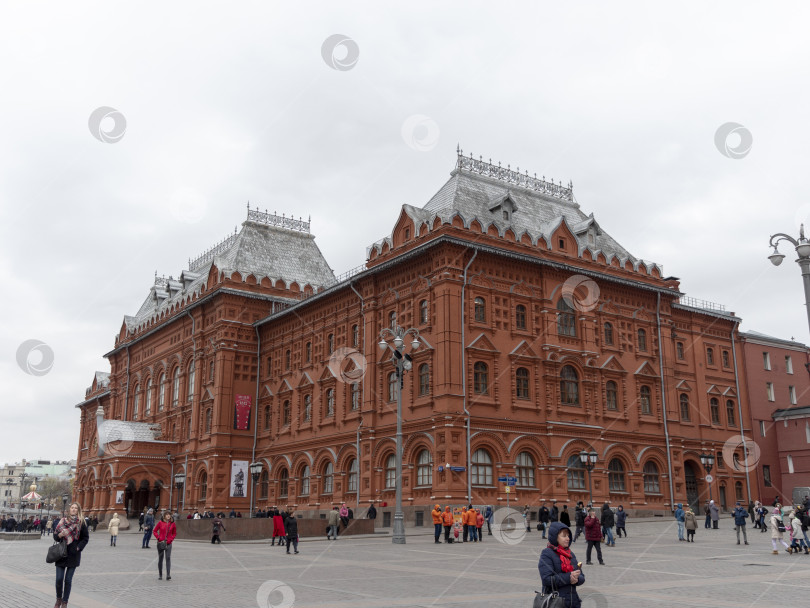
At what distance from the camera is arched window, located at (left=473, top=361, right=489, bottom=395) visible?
40625mm

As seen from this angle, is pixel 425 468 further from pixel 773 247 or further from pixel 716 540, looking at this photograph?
pixel 773 247

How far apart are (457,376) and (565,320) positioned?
8.88 metres

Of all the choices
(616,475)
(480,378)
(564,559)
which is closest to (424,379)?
(480,378)

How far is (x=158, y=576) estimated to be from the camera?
19.1 meters

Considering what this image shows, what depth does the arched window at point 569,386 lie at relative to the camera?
43.9 meters

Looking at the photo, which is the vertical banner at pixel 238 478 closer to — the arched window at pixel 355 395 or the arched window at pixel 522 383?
the arched window at pixel 355 395

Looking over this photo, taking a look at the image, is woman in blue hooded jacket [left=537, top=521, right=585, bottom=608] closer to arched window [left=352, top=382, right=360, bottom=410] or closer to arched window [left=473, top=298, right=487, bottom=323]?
arched window [left=473, top=298, right=487, bottom=323]

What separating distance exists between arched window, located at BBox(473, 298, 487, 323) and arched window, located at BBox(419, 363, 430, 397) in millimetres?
3684

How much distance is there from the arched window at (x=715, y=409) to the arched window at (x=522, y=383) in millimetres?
16663

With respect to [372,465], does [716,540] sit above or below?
below

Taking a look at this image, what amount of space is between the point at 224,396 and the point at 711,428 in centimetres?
3261

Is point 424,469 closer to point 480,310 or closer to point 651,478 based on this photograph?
point 480,310

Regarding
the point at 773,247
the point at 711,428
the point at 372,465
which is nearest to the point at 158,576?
the point at 773,247

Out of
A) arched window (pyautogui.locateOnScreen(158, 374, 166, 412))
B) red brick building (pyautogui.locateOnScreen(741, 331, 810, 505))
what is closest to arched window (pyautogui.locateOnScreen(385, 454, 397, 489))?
red brick building (pyautogui.locateOnScreen(741, 331, 810, 505))
